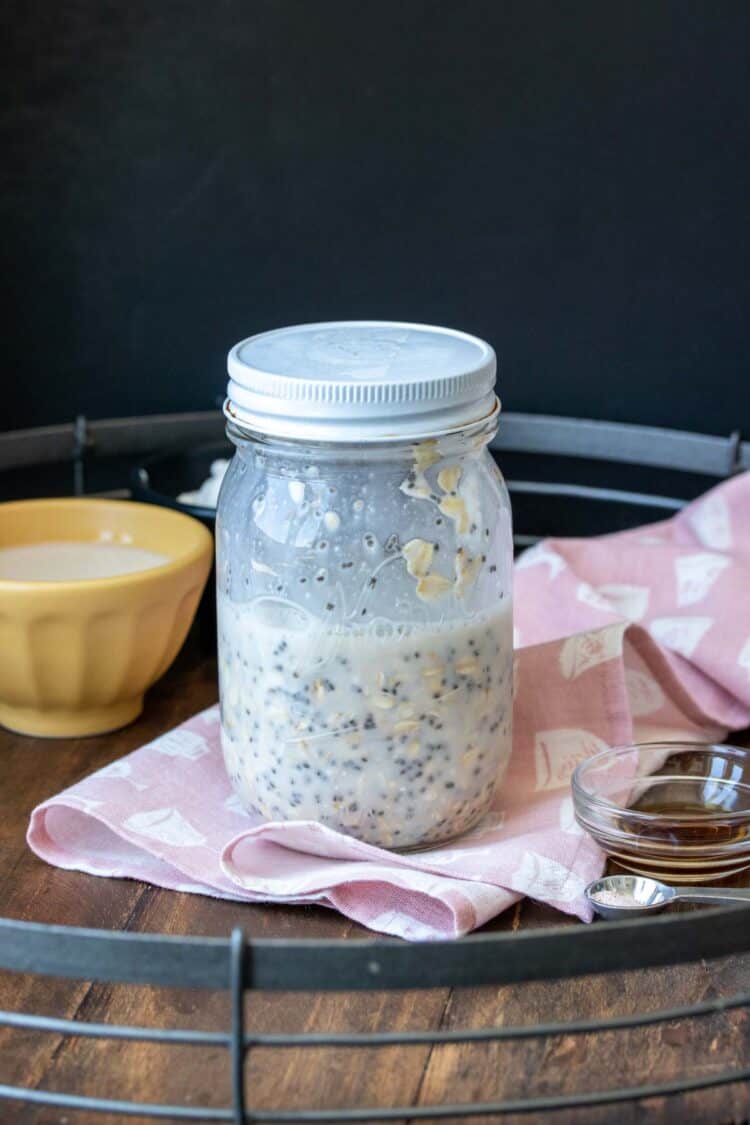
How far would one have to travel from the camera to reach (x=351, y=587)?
27.2 inches

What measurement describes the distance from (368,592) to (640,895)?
193 millimetres

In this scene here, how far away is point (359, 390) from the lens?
65cm

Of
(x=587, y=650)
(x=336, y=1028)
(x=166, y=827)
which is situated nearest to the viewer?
(x=336, y=1028)

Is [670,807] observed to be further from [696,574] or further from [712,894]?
[696,574]

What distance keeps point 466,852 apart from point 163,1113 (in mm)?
242

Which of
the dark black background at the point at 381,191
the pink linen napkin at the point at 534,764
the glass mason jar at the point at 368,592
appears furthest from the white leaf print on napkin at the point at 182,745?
the dark black background at the point at 381,191

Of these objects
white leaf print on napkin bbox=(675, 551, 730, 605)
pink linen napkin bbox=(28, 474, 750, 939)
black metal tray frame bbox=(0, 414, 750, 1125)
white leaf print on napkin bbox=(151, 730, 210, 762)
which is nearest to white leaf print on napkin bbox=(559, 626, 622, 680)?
pink linen napkin bbox=(28, 474, 750, 939)

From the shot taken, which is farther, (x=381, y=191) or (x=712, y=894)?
(x=381, y=191)

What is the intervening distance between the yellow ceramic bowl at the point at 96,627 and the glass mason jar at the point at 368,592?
0.12 m

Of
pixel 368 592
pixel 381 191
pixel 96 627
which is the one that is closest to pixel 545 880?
pixel 368 592

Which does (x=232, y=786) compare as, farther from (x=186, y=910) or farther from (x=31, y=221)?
(x=31, y=221)

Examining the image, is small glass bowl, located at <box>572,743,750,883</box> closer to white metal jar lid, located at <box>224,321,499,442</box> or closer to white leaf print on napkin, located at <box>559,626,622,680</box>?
white leaf print on napkin, located at <box>559,626,622,680</box>

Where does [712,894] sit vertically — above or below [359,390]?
below

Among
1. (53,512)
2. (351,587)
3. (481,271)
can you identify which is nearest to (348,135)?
(481,271)
